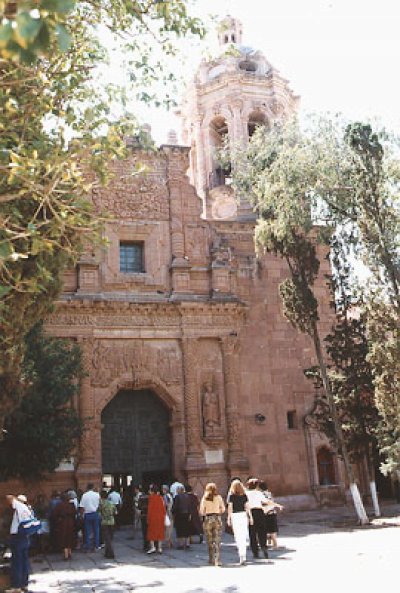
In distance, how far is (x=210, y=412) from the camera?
20062 millimetres

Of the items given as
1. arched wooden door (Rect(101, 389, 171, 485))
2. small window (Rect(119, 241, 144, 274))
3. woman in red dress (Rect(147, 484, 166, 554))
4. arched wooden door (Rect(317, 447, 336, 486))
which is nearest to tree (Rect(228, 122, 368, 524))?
arched wooden door (Rect(317, 447, 336, 486))

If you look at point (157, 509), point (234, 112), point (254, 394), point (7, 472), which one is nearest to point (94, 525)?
point (157, 509)

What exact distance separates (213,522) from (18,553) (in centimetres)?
336

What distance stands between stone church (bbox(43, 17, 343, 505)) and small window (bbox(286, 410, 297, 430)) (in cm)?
4

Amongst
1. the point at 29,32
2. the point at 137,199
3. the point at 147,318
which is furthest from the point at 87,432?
the point at 29,32

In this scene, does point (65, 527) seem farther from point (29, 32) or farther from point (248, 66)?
point (248, 66)

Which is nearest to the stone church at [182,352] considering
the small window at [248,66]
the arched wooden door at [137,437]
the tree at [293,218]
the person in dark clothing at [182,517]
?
the arched wooden door at [137,437]

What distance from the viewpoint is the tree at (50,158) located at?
7.20 meters

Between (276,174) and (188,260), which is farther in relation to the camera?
(188,260)

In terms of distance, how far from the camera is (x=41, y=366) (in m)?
16.2

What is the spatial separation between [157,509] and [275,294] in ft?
37.1

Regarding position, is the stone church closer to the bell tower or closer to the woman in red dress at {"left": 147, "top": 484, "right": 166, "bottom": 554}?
the woman in red dress at {"left": 147, "top": 484, "right": 166, "bottom": 554}

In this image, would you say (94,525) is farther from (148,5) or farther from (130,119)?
(148,5)

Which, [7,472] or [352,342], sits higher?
[352,342]
